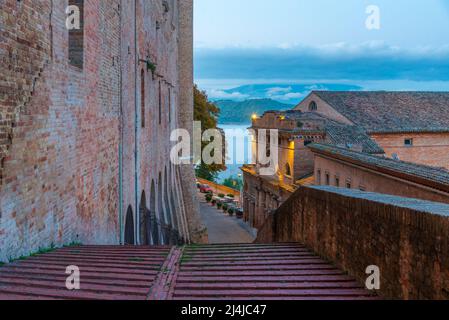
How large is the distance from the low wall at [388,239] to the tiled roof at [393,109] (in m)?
26.0

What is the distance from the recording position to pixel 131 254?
670 cm

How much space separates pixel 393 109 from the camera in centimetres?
3450

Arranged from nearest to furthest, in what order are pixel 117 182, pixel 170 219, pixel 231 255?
pixel 231 255 → pixel 117 182 → pixel 170 219

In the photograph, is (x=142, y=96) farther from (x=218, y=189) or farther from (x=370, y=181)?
(x=218, y=189)

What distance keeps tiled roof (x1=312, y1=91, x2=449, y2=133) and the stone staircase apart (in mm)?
26680

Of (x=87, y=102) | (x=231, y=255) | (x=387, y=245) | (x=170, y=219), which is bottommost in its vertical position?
(x=170, y=219)

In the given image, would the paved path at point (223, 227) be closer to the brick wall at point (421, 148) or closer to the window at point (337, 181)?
the window at point (337, 181)

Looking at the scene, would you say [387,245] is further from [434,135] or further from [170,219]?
[434,135]

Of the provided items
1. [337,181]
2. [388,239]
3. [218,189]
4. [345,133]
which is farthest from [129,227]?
[218,189]

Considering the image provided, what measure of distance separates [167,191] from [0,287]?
16.9 meters

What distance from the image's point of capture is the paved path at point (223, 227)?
28.5 m

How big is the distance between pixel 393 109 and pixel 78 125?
3054 centimetres

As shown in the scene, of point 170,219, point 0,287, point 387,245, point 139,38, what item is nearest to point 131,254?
point 0,287

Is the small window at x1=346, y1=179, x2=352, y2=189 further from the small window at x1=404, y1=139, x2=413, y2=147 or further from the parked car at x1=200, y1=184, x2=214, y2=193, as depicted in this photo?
the parked car at x1=200, y1=184, x2=214, y2=193
